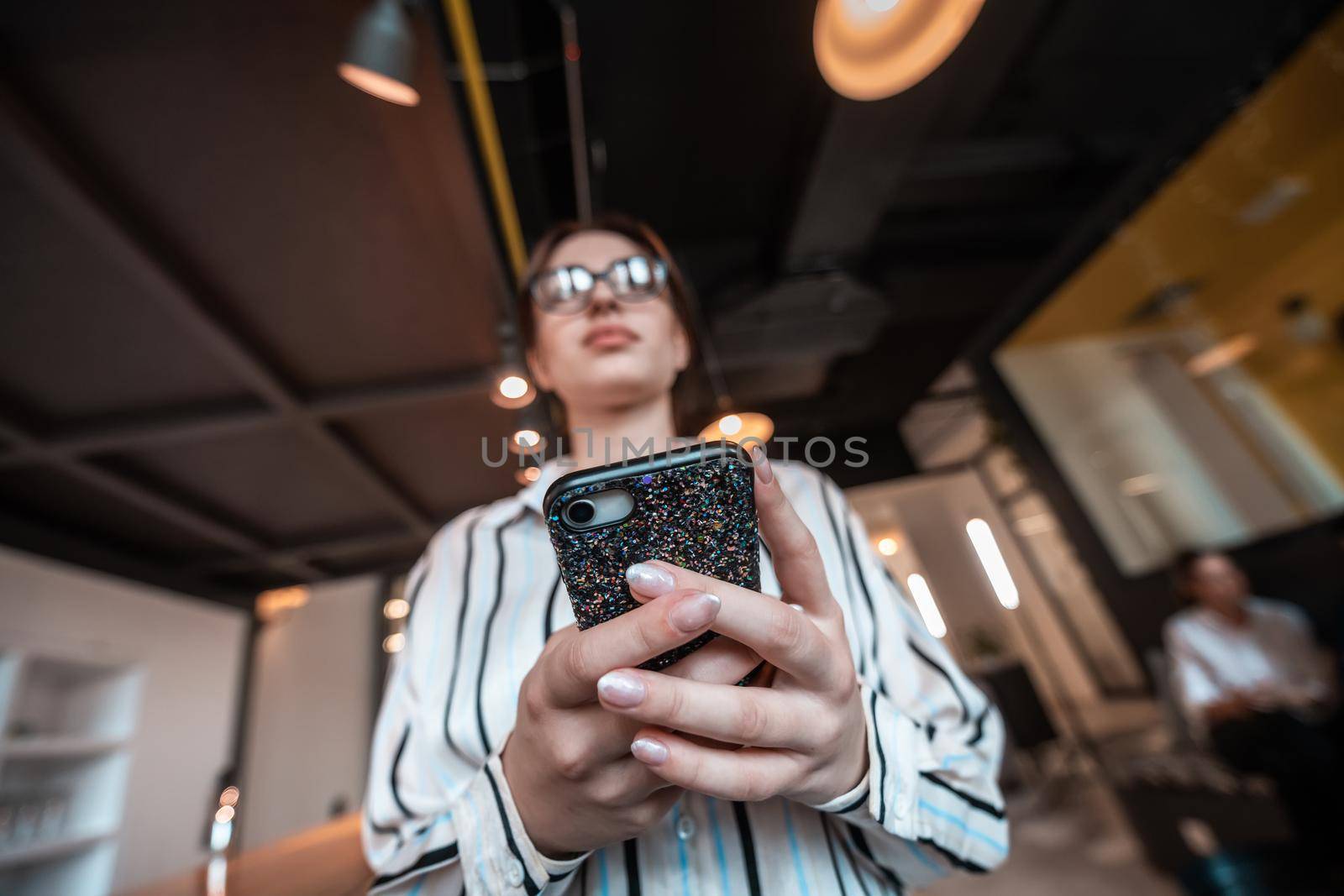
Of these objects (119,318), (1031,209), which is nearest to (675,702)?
(119,318)

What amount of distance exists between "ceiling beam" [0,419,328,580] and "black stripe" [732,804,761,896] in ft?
8.10

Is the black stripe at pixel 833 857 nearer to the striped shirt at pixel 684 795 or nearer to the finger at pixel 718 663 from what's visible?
the striped shirt at pixel 684 795

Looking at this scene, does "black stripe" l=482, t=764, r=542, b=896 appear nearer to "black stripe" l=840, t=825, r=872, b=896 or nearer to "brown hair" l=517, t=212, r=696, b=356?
"black stripe" l=840, t=825, r=872, b=896

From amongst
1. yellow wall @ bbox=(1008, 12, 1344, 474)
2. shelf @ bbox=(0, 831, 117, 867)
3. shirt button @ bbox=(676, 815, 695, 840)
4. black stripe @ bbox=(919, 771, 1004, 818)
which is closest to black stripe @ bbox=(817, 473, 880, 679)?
black stripe @ bbox=(919, 771, 1004, 818)

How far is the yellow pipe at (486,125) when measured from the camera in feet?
4.54

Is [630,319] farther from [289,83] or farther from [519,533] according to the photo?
[289,83]

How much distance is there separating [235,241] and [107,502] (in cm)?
223

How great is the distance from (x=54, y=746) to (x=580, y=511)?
4.05 m

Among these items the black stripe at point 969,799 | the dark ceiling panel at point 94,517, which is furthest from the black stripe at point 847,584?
the dark ceiling panel at point 94,517

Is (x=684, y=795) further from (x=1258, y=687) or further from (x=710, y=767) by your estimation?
(x=1258, y=687)

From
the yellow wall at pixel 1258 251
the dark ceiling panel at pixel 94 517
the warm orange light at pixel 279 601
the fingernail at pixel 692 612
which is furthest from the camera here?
the dark ceiling panel at pixel 94 517

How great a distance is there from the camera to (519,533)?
0.65 m

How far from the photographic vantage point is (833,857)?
51 cm

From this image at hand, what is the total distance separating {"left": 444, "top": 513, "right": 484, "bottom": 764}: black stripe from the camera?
52 centimetres
